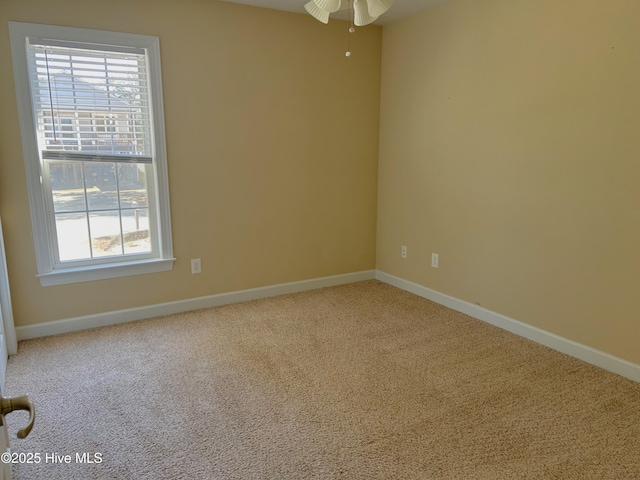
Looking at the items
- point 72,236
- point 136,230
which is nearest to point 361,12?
point 136,230

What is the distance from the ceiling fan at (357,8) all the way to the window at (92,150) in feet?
4.91

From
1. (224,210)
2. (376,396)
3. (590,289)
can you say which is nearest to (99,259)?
(224,210)

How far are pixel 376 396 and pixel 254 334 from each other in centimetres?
111

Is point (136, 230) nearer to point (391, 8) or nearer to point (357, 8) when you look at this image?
point (357, 8)

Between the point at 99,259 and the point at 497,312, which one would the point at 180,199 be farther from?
the point at 497,312

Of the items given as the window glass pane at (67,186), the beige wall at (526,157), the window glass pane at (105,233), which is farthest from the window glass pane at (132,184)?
the beige wall at (526,157)

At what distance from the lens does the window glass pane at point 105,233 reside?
3.14 meters

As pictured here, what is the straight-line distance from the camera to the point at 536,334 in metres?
2.96

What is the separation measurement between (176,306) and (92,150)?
134 centimetres

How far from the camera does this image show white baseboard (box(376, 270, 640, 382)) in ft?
8.29

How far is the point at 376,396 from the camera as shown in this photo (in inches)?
90.7

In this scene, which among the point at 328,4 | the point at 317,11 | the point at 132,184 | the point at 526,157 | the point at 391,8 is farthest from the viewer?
the point at 391,8

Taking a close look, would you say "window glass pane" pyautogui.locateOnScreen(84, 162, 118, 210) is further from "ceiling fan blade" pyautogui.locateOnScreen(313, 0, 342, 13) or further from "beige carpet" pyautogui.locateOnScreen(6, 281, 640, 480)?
"ceiling fan blade" pyautogui.locateOnScreen(313, 0, 342, 13)

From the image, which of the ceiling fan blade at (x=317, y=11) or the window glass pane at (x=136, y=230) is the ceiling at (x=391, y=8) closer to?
the ceiling fan blade at (x=317, y=11)
